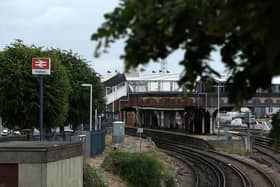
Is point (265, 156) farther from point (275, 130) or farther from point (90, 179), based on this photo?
point (275, 130)

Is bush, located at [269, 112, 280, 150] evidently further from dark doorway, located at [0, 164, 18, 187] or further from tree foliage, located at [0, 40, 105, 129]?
tree foliage, located at [0, 40, 105, 129]

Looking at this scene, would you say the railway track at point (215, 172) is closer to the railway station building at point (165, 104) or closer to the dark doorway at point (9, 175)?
the railway station building at point (165, 104)

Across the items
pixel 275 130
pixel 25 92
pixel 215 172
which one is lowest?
pixel 215 172

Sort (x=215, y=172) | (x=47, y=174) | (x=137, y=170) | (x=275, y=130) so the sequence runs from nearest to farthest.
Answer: (x=275, y=130) < (x=47, y=174) < (x=137, y=170) < (x=215, y=172)

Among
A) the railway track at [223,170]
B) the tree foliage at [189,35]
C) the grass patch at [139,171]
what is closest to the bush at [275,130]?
the tree foliage at [189,35]

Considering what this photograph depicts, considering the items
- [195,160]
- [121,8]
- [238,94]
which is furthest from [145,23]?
[195,160]

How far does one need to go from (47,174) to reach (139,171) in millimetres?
16162

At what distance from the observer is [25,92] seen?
3738cm

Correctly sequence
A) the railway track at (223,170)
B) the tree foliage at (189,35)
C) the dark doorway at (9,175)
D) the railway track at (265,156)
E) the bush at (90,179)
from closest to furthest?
the tree foliage at (189,35)
the dark doorway at (9,175)
the bush at (90,179)
the railway track at (223,170)
the railway track at (265,156)

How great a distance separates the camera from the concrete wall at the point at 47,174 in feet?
67.4

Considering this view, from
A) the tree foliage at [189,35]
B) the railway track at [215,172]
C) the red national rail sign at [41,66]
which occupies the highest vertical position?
the red national rail sign at [41,66]

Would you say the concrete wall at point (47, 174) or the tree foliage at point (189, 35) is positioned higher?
the tree foliage at point (189, 35)

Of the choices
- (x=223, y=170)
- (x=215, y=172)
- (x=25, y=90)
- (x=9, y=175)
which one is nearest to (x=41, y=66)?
(x=25, y=90)

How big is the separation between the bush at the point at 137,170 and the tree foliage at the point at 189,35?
1211 inches
